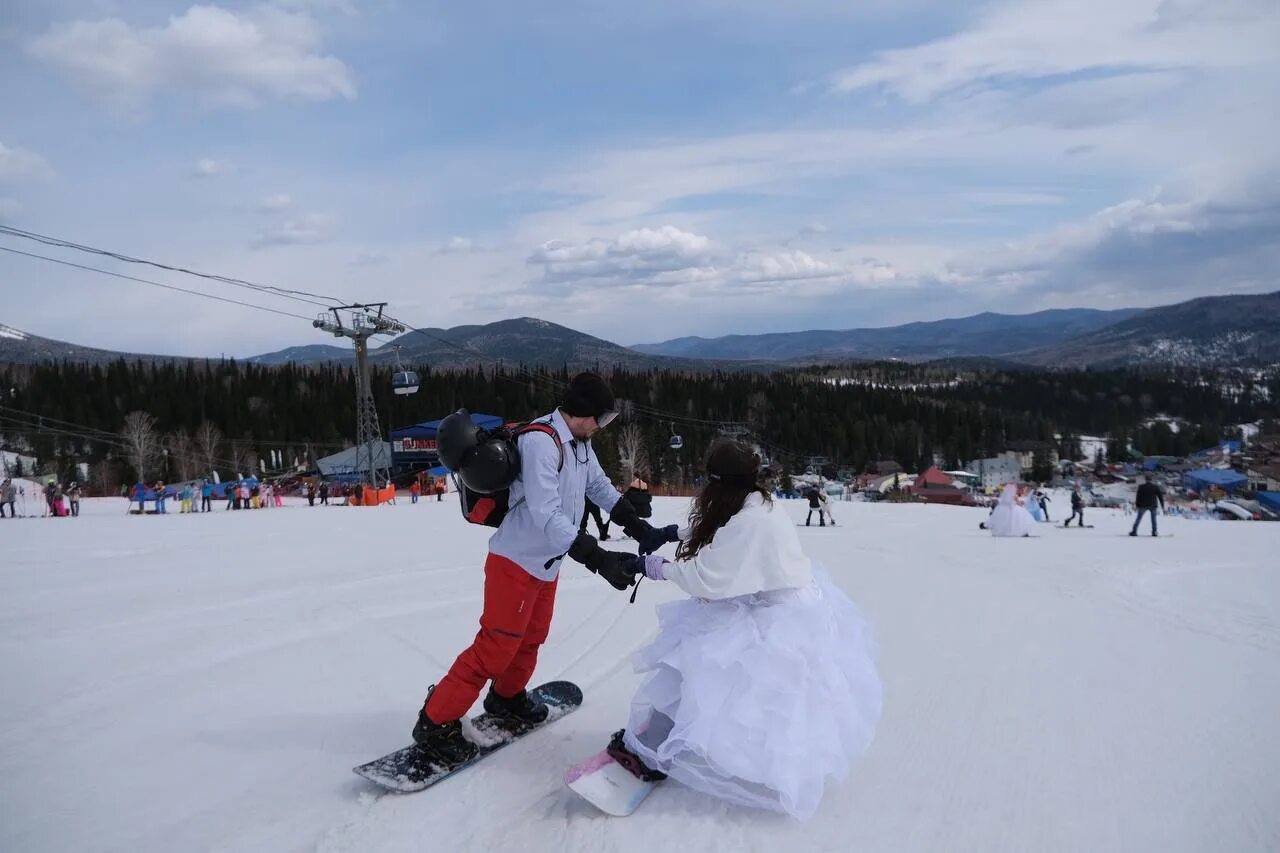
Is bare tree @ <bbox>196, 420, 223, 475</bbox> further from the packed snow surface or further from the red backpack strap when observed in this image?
the red backpack strap

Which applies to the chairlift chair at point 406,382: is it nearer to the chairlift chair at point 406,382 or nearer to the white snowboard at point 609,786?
the chairlift chair at point 406,382

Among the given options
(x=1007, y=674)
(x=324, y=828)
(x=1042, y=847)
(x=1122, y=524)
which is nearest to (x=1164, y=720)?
(x=1007, y=674)

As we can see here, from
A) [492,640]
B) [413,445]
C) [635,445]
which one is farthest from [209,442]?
[492,640]

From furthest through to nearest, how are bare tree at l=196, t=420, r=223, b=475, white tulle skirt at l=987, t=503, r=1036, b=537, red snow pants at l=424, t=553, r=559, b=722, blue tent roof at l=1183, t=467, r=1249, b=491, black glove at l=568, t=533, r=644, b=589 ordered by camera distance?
blue tent roof at l=1183, t=467, r=1249, b=491, bare tree at l=196, t=420, r=223, b=475, white tulle skirt at l=987, t=503, r=1036, b=537, red snow pants at l=424, t=553, r=559, b=722, black glove at l=568, t=533, r=644, b=589

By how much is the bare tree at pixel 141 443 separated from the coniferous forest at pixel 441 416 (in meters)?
1.07

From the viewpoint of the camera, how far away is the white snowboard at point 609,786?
3.46m

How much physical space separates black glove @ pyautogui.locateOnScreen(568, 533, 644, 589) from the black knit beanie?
656 millimetres

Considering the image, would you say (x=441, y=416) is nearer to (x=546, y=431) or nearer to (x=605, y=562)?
(x=546, y=431)

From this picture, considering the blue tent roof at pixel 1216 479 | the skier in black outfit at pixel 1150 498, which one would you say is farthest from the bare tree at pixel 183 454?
the blue tent roof at pixel 1216 479

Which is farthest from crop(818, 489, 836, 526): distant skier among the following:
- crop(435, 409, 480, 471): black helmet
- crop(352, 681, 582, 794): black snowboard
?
crop(435, 409, 480, 471): black helmet

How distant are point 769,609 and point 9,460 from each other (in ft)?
316

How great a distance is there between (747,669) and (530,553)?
3.87 feet

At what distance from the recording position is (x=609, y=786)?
3551mm

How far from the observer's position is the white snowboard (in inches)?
136
